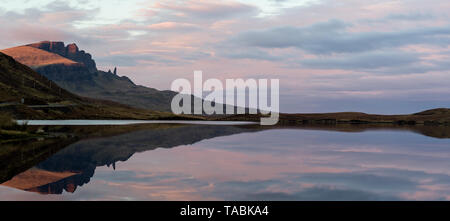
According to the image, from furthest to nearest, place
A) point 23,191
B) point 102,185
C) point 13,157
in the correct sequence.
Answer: point 13,157, point 102,185, point 23,191

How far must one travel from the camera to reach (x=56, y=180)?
2780 centimetres
